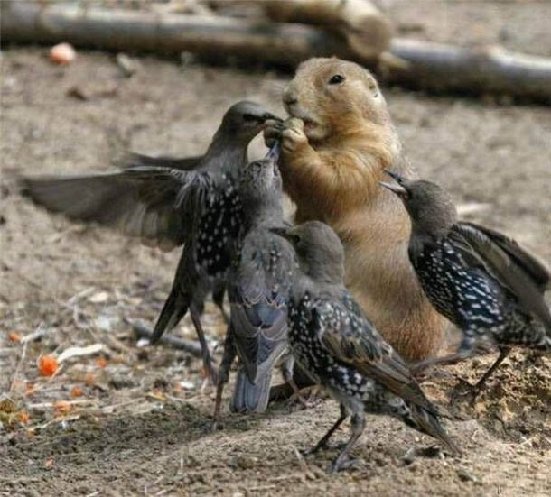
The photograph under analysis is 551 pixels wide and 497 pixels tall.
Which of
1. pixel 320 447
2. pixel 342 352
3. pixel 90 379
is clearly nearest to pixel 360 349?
pixel 342 352

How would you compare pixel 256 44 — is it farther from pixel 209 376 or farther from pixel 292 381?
pixel 292 381

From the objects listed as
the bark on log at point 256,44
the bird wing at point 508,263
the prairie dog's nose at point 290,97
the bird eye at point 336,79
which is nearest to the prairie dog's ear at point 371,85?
the bird eye at point 336,79

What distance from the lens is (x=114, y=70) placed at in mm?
12750

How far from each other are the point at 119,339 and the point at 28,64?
4996 mm

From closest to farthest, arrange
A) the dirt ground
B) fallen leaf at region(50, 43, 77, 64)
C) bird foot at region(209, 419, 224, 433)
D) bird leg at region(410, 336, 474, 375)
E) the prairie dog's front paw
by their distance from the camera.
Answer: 1. the dirt ground
2. bird leg at region(410, 336, 474, 375)
3. bird foot at region(209, 419, 224, 433)
4. the prairie dog's front paw
5. fallen leaf at region(50, 43, 77, 64)

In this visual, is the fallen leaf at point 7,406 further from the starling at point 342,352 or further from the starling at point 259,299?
the starling at point 342,352

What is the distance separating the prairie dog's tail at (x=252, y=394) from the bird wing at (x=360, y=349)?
523 millimetres

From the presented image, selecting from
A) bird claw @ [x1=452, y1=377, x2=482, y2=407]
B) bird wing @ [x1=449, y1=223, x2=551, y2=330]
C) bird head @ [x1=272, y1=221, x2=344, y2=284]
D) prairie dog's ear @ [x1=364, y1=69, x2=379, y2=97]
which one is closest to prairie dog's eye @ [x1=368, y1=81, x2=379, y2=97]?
prairie dog's ear @ [x1=364, y1=69, x2=379, y2=97]

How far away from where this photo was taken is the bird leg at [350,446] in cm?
553

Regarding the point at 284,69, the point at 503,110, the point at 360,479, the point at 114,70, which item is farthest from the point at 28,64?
the point at 360,479

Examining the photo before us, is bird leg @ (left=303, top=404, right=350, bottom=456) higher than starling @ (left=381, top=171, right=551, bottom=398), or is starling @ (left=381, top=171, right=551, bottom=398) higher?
starling @ (left=381, top=171, right=551, bottom=398)

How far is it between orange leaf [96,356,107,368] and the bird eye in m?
2.08

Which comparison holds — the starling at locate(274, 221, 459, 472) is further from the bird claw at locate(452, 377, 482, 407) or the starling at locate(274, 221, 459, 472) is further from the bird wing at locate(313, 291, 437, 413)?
the bird claw at locate(452, 377, 482, 407)

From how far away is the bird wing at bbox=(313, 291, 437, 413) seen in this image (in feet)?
18.2
